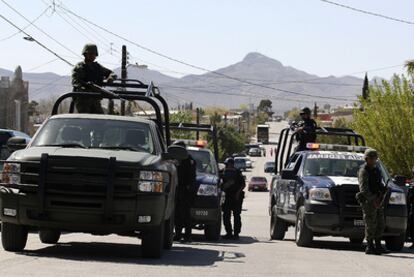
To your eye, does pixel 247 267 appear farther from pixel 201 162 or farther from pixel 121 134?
pixel 201 162

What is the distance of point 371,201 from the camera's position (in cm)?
1677

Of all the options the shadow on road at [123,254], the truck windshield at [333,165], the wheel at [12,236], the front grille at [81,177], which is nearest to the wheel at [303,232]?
the truck windshield at [333,165]

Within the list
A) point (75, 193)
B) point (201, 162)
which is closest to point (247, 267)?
point (75, 193)

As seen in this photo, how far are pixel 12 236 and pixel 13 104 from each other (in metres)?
62.6

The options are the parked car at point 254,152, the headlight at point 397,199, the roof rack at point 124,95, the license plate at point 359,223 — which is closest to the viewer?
the roof rack at point 124,95

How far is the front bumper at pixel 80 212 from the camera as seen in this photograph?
12.4m

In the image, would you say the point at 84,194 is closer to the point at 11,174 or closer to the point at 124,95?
the point at 11,174

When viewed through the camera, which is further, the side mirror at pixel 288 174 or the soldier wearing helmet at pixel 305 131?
the soldier wearing helmet at pixel 305 131

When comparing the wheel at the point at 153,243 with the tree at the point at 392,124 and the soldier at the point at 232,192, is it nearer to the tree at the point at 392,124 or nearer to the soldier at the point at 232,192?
the soldier at the point at 232,192

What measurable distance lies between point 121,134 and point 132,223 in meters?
1.73

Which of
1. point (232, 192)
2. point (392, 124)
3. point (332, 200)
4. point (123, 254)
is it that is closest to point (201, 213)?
point (232, 192)

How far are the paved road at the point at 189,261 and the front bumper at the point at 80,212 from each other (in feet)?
1.37

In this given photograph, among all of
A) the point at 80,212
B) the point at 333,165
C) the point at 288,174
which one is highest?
the point at 333,165

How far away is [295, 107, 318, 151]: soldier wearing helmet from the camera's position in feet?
72.0
